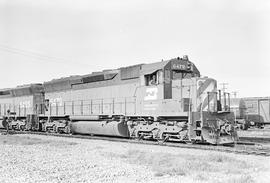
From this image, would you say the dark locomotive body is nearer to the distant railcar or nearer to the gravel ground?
the gravel ground

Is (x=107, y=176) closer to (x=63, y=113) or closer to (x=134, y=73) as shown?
(x=134, y=73)

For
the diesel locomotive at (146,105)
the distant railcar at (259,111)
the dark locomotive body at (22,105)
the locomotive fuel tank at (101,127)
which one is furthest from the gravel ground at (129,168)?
the distant railcar at (259,111)

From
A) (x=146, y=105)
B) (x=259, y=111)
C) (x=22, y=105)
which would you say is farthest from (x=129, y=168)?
(x=259, y=111)

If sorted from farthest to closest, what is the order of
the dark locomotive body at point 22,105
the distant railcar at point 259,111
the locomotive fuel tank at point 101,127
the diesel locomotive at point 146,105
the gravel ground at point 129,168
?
the distant railcar at point 259,111 → the dark locomotive body at point 22,105 → the locomotive fuel tank at point 101,127 → the diesel locomotive at point 146,105 → the gravel ground at point 129,168

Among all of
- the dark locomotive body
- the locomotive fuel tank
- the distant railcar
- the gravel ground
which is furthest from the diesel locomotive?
the distant railcar

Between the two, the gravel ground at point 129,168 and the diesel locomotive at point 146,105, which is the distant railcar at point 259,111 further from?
the gravel ground at point 129,168

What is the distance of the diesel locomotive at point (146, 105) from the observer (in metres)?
12.8

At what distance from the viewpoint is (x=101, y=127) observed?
16.7 meters

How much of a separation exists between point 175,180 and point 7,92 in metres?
23.1

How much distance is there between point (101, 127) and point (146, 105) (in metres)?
3.34

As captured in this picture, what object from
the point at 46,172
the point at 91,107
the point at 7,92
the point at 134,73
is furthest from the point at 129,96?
the point at 7,92

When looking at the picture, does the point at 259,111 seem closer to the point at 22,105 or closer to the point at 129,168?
the point at 22,105

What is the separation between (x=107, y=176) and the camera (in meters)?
6.83

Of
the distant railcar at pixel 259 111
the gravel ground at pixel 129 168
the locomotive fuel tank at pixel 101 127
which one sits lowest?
the gravel ground at pixel 129 168
